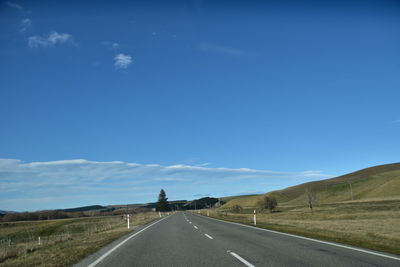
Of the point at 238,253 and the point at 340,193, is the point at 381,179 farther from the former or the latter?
the point at 238,253

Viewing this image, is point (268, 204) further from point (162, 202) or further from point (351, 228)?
point (162, 202)

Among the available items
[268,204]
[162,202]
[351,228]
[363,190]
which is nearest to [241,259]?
[351,228]

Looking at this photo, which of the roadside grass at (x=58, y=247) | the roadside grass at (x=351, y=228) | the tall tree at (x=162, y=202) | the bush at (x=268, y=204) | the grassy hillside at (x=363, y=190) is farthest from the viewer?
the tall tree at (x=162, y=202)

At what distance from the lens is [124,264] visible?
7.98 metres

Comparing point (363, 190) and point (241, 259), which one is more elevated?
point (241, 259)

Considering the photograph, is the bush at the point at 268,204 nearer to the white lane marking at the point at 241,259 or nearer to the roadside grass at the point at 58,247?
the roadside grass at the point at 58,247

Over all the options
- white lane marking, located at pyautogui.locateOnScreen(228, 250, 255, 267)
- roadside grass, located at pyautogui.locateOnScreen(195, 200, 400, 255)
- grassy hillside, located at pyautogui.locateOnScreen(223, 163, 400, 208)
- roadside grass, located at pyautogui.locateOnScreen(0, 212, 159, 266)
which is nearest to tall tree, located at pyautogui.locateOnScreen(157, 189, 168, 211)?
grassy hillside, located at pyautogui.locateOnScreen(223, 163, 400, 208)

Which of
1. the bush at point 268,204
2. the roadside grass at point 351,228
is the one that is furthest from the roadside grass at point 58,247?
the bush at point 268,204

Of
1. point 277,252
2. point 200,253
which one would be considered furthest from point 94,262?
point 277,252

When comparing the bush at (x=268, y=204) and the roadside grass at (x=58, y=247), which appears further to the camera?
the bush at (x=268, y=204)

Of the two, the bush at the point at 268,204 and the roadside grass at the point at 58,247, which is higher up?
the roadside grass at the point at 58,247

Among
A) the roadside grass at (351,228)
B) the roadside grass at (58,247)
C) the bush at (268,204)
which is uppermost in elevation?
the roadside grass at (58,247)

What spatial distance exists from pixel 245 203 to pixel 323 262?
162m

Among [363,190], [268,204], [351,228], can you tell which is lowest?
[268,204]
